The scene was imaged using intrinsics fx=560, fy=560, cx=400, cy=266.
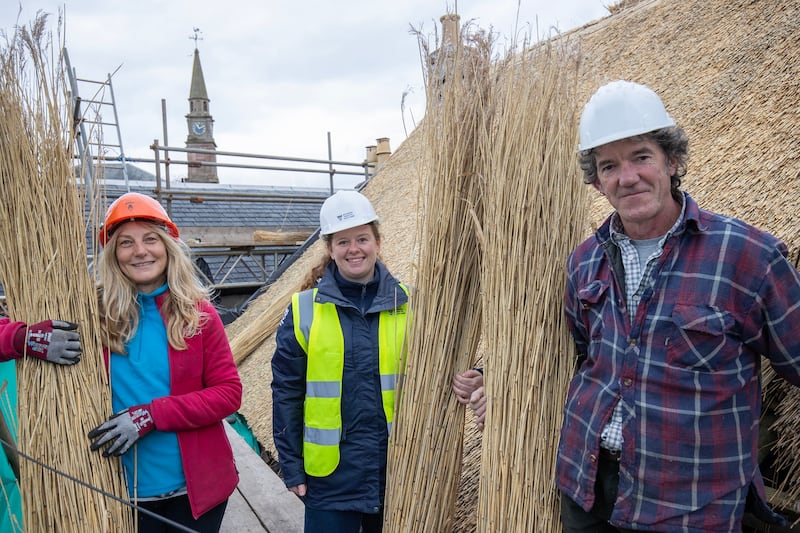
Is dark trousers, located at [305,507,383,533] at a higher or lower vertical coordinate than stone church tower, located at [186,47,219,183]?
lower

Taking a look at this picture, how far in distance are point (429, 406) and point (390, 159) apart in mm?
4679

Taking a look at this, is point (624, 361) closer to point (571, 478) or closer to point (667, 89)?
point (571, 478)

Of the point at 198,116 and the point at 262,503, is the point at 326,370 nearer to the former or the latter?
the point at 262,503

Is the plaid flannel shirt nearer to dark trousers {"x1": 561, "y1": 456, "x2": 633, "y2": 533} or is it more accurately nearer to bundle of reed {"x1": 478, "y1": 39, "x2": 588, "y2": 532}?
dark trousers {"x1": 561, "y1": 456, "x2": 633, "y2": 533}

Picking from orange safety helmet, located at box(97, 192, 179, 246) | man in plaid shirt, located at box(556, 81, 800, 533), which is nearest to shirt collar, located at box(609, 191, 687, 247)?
man in plaid shirt, located at box(556, 81, 800, 533)

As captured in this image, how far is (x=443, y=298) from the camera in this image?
1489 millimetres

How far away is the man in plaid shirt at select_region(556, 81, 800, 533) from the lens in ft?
3.07

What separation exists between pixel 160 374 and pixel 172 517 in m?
0.38

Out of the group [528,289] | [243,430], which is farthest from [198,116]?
[528,289]

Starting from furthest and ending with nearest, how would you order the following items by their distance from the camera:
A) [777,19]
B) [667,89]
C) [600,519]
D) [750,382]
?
[667,89], [777,19], [600,519], [750,382]

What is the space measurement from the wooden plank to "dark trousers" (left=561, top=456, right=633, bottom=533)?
4.47 ft

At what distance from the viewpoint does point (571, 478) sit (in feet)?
3.67

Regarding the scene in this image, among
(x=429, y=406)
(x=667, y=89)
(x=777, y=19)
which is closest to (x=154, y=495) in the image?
(x=429, y=406)

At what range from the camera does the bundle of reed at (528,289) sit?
4.17 feet
